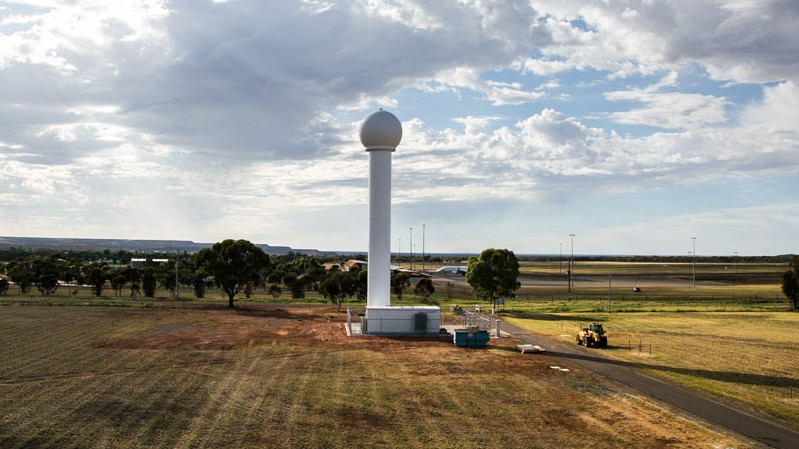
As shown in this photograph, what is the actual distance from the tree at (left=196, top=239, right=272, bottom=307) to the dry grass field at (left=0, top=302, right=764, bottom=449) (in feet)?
88.5

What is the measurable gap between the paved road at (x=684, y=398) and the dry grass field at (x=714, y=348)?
4.02 ft

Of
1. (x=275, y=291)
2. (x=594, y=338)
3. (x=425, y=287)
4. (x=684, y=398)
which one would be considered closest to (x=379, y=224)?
(x=594, y=338)

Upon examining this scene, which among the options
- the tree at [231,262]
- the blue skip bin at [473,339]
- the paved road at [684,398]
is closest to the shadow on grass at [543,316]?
the paved road at [684,398]

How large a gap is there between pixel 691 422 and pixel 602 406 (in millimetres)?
3798

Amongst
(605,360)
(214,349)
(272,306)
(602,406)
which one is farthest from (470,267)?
(602,406)

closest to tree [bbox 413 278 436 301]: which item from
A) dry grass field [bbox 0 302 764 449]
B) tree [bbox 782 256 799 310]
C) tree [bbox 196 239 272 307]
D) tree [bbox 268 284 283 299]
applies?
tree [bbox 268 284 283 299]

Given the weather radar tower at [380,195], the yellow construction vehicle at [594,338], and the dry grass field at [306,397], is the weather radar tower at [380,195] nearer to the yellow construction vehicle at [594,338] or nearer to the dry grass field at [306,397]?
the dry grass field at [306,397]

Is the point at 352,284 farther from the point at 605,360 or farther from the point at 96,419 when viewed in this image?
the point at 96,419

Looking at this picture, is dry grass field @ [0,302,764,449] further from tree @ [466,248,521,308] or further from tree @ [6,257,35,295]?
tree @ [6,257,35,295]

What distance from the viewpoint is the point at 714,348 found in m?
43.8

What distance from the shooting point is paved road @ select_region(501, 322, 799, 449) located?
23.3 meters

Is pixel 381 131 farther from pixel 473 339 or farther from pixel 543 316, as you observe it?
pixel 543 316

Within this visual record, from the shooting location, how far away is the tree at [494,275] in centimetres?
7062

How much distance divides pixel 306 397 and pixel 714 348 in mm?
31688
